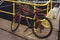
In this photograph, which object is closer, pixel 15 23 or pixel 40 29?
pixel 40 29

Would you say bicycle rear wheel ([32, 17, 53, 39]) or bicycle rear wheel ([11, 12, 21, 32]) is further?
bicycle rear wheel ([11, 12, 21, 32])

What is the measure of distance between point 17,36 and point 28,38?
557mm

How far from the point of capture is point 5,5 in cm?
1140

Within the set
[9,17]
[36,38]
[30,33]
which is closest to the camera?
[36,38]

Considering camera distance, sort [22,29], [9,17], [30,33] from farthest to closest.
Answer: [9,17] → [22,29] → [30,33]

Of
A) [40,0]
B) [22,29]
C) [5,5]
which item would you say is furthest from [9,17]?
[22,29]

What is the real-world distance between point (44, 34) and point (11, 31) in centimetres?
143

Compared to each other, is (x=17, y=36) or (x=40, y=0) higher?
(x=40, y=0)

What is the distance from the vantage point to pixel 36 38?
706 cm

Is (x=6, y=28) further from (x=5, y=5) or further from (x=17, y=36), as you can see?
(x=5, y=5)

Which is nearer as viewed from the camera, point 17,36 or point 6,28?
point 17,36

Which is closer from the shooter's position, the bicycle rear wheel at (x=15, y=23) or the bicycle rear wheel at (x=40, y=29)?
the bicycle rear wheel at (x=40, y=29)

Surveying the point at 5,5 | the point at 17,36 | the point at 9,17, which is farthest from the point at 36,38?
the point at 5,5

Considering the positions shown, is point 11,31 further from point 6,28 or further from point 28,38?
point 28,38
